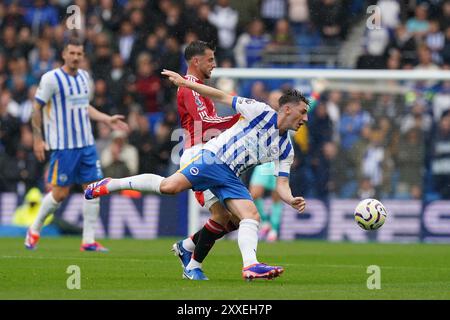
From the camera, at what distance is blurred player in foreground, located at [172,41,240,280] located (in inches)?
416

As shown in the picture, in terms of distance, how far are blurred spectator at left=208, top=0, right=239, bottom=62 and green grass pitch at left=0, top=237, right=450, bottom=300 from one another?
5.65 meters

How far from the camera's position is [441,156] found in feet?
62.4

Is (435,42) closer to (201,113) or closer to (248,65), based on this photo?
(248,65)

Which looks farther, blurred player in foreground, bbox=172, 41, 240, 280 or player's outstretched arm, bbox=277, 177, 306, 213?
blurred player in foreground, bbox=172, 41, 240, 280

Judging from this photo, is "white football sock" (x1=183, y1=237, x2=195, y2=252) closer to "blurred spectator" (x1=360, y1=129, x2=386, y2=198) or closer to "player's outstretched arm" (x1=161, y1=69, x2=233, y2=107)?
"player's outstretched arm" (x1=161, y1=69, x2=233, y2=107)

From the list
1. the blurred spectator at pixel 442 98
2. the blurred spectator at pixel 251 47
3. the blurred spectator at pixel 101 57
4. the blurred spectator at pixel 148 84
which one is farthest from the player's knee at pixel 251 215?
the blurred spectator at pixel 101 57

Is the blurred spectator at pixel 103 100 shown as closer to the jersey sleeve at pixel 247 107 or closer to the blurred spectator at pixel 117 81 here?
the blurred spectator at pixel 117 81

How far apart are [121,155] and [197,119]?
886 cm

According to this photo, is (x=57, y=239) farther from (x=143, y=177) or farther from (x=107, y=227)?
(x=143, y=177)

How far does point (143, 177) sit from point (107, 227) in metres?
8.77

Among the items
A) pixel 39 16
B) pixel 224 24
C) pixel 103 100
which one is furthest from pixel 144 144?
pixel 39 16

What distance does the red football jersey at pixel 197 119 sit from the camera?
36.9 ft

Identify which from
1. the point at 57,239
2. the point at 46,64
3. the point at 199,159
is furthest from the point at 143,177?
the point at 46,64

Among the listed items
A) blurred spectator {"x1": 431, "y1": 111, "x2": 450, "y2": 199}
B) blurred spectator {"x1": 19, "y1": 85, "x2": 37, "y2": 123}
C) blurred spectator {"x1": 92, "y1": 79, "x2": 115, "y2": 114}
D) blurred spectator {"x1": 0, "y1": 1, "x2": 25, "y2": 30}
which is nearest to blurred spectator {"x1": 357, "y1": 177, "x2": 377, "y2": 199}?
blurred spectator {"x1": 431, "y1": 111, "x2": 450, "y2": 199}
